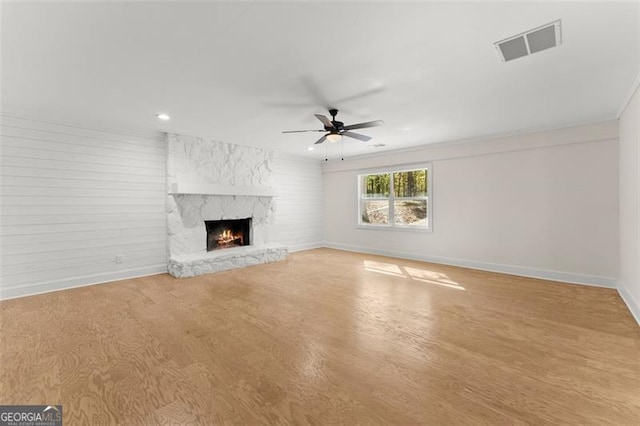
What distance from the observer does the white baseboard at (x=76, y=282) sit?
372 centimetres

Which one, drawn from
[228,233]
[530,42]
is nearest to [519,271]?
[530,42]

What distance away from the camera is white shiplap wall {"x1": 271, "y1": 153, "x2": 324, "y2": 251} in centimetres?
713

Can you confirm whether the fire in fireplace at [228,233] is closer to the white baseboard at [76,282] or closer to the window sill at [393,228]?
the white baseboard at [76,282]

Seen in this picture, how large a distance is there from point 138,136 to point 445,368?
5.69m

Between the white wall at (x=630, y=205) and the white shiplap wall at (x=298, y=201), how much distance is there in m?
6.14

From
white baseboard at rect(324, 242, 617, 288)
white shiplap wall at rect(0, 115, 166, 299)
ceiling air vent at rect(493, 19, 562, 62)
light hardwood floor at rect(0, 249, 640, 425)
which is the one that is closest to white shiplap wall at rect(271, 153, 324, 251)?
white baseboard at rect(324, 242, 617, 288)

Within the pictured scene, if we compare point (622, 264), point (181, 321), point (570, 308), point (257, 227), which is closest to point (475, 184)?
point (622, 264)

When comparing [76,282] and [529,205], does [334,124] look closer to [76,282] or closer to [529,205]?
[529,205]

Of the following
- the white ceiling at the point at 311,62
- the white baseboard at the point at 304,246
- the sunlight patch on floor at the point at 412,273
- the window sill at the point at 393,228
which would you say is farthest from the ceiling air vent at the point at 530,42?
the white baseboard at the point at 304,246

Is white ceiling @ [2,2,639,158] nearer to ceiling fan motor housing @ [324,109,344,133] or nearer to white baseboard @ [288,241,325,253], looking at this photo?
ceiling fan motor housing @ [324,109,344,133]

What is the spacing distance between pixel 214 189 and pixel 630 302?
21.4 feet

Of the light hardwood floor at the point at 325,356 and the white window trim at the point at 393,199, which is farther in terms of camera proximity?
the white window trim at the point at 393,199

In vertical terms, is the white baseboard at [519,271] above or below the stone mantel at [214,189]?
below

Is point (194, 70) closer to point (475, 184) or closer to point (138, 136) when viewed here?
point (138, 136)
